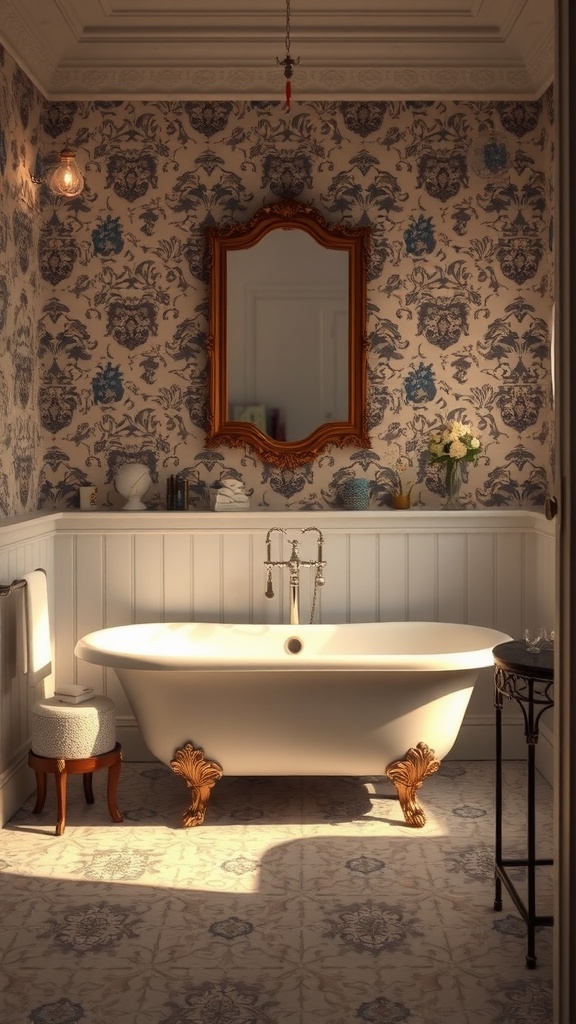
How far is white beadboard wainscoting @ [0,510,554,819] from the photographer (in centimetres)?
443

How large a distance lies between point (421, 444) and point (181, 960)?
257cm

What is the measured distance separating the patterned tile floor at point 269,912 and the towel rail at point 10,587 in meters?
0.85

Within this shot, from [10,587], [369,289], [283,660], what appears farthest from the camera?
[369,289]

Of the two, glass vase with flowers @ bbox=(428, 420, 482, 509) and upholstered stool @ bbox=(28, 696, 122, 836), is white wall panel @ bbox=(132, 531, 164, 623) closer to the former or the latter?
upholstered stool @ bbox=(28, 696, 122, 836)

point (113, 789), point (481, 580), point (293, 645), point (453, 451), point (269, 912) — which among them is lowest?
point (269, 912)

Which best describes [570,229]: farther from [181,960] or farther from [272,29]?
[272,29]

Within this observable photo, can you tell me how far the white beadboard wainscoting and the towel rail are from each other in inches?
24.1

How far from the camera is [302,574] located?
4.44 metres

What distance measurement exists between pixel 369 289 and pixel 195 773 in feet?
7.23

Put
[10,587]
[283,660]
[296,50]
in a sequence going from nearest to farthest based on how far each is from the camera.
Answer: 1. [283,660]
2. [10,587]
3. [296,50]

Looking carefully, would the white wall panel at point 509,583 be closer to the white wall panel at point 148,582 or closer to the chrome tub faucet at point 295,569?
the chrome tub faucet at point 295,569

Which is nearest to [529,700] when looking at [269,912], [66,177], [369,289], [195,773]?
[269,912]

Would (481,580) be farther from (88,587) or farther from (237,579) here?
(88,587)

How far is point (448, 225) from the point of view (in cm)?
456
